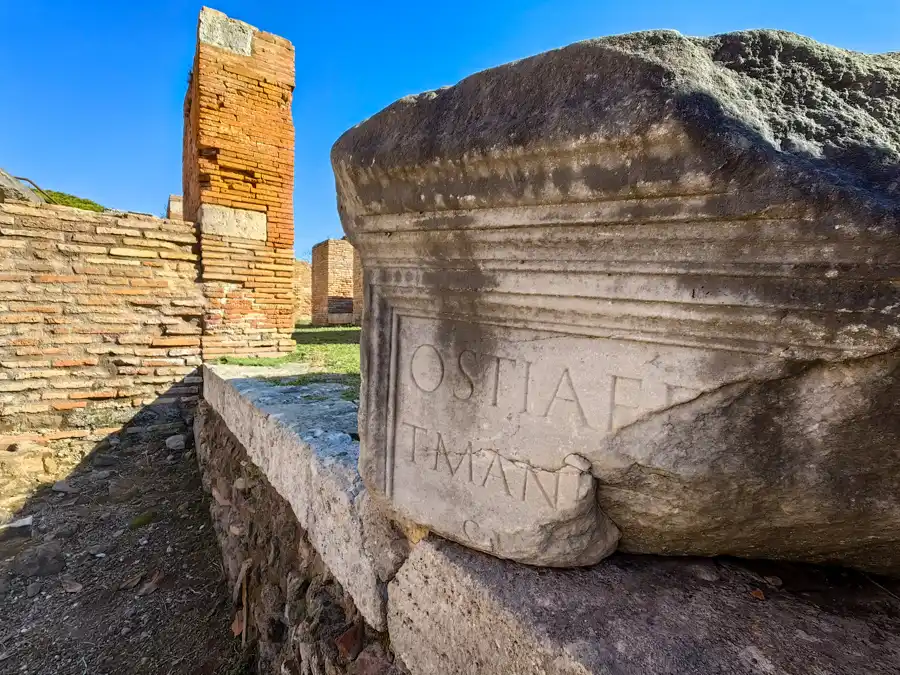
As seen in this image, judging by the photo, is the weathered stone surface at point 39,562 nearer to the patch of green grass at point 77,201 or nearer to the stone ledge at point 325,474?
the stone ledge at point 325,474

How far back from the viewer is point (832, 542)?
1.01 metres

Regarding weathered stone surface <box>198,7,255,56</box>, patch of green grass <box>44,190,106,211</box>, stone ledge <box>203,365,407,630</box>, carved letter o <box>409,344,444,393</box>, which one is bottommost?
stone ledge <box>203,365,407,630</box>

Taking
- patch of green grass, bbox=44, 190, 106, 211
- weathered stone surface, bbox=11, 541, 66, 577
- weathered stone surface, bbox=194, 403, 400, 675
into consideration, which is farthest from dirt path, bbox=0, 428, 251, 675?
patch of green grass, bbox=44, 190, 106, 211

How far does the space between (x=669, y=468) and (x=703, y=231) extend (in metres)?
0.48

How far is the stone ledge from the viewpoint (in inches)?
62.4

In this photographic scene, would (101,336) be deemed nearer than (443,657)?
No

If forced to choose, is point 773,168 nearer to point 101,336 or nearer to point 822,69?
point 822,69

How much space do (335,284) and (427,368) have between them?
13.2m

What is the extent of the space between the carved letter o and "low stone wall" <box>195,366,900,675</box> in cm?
47

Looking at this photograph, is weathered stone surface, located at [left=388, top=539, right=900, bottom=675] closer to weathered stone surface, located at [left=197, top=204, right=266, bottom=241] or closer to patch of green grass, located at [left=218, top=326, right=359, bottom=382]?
patch of green grass, located at [left=218, top=326, right=359, bottom=382]

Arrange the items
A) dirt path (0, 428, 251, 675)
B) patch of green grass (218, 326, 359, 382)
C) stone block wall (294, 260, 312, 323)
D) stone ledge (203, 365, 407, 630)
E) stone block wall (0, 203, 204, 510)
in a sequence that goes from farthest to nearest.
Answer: stone block wall (294, 260, 312, 323)
stone block wall (0, 203, 204, 510)
patch of green grass (218, 326, 359, 382)
dirt path (0, 428, 251, 675)
stone ledge (203, 365, 407, 630)

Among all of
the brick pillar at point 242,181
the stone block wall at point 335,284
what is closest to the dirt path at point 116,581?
the brick pillar at point 242,181

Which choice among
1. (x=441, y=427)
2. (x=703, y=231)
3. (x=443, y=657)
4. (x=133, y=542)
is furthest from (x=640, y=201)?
(x=133, y=542)

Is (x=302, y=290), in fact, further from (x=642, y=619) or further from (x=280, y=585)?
(x=642, y=619)
